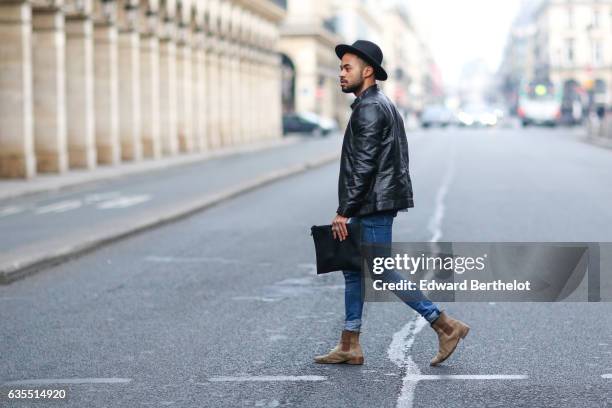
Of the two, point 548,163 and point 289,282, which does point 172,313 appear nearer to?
point 289,282

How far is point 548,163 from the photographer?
35.6 meters

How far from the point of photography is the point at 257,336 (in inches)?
334

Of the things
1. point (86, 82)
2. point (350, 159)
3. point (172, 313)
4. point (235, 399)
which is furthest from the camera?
point (86, 82)

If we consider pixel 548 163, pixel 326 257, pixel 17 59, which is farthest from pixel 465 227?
pixel 548 163

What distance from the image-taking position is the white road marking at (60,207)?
2094 centimetres

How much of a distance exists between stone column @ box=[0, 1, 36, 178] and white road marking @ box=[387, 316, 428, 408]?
21.8 m

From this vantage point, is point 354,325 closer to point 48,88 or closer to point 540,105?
point 48,88


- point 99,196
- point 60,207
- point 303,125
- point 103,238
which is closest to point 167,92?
point 99,196

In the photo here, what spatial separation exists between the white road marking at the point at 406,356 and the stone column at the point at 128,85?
31.4 metres

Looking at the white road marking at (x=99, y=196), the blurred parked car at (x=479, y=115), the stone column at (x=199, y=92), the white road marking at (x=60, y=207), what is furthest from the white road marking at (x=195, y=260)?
the blurred parked car at (x=479, y=115)

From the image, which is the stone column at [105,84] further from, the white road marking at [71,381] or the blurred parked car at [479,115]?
the blurred parked car at [479,115]

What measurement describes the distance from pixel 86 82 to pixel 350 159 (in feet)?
92.5

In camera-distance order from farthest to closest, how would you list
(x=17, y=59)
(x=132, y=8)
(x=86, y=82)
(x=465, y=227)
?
(x=132, y=8) → (x=86, y=82) → (x=17, y=59) → (x=465, y=227)

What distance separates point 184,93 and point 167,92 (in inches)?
113
